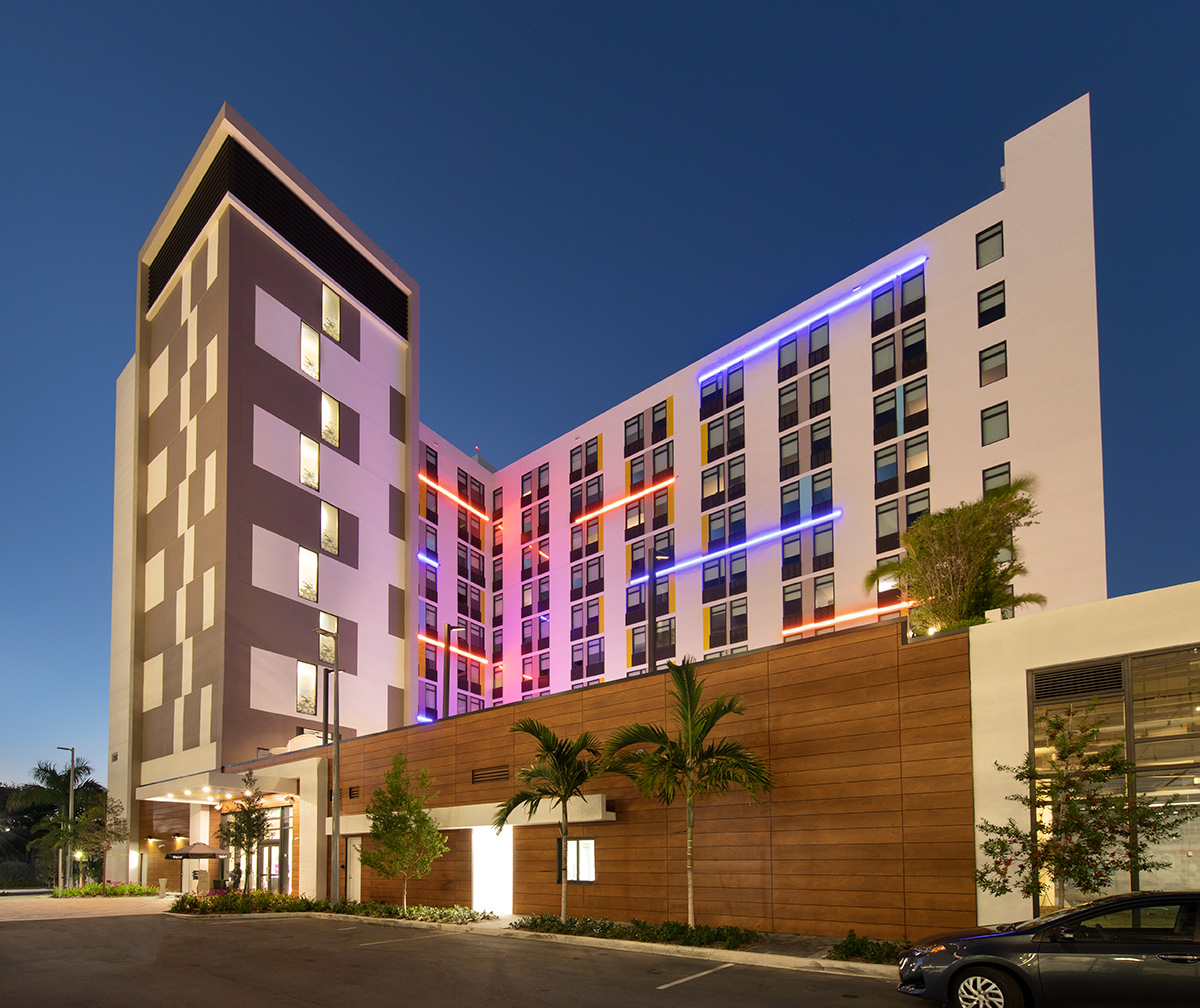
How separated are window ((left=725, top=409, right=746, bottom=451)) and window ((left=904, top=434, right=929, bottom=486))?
10.4m

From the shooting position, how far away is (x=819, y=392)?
157ft

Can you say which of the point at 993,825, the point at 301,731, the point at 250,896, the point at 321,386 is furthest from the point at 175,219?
the point at 993,825

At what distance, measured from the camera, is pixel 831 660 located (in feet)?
63.2

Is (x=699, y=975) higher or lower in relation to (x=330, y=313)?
lower

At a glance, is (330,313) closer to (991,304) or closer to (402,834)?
(991,304)

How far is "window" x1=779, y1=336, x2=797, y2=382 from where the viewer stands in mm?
49500

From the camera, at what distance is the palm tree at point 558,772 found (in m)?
22.9

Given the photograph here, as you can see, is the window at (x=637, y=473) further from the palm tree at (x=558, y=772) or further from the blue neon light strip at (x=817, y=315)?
the palm tree at (x=558, y=772)

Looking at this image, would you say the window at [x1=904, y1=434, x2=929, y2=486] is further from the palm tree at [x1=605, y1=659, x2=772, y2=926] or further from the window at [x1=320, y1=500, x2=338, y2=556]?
the window at [x1=320, y1=500, x2=338, y2=556]

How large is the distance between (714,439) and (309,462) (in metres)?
21.3

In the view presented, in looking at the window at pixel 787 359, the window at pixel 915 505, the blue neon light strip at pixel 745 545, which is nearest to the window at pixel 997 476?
the window at pixel 915 505

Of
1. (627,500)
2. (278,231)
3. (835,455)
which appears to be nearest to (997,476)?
(835,455)

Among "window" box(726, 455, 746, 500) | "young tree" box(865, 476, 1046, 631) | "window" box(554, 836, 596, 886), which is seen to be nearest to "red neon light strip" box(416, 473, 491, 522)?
"window" box(726, 455, 746, 500)

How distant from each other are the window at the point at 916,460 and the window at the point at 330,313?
97.3 feet
